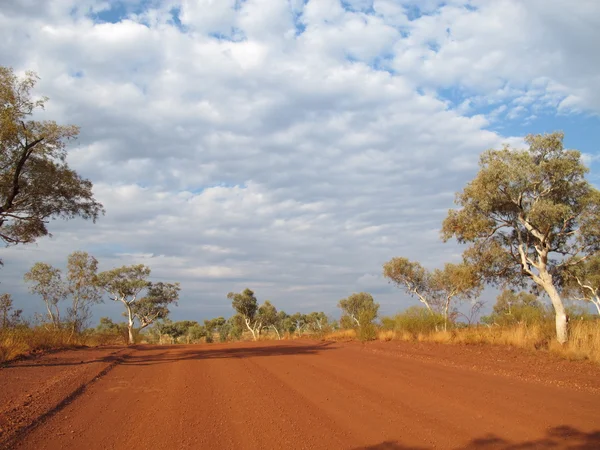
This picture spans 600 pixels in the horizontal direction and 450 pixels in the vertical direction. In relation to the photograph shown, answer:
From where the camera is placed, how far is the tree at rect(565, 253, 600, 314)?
19.2 metres

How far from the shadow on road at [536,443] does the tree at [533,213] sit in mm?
11655

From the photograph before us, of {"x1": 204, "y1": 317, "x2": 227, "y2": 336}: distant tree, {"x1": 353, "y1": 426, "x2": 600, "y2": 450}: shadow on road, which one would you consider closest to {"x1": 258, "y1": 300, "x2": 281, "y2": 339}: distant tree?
{"x1": 204, "y1": 317, "x2": 227, "y2": 336}: distant tree

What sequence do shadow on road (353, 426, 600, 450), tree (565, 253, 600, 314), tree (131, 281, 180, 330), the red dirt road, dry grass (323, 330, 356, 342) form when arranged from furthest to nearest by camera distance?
tree (131, 281, 180, 330) → dry grass (323, 330, 356, 342) → tree (565, 253, 600, 314) → the red dirt road → shadow on road (353, 426, 600, 450)

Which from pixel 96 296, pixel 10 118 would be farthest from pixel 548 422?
pixel 96 296

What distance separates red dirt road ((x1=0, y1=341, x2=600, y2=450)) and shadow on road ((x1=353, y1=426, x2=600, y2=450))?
0.04 feet

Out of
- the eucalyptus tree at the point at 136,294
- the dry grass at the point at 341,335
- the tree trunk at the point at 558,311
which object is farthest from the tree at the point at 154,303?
the tree trunk at the point at 558,311

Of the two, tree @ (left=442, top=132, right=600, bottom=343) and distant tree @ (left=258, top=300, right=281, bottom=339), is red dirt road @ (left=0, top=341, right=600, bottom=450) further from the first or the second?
distant tree @ (left=258, top=300, right=281, bottom=339)

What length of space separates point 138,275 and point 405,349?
34194 mm

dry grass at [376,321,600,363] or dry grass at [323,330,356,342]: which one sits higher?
dry grass at [376,321,600,363]

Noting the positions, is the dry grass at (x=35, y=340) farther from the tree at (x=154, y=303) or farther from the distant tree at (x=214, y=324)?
the distant tree at (x=214, y=324)

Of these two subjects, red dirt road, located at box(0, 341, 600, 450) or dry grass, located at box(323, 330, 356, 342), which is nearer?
red dirt road, located at box(0, 341, 600, 450)

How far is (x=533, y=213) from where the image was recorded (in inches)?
655

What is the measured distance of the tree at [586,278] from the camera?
1917cm

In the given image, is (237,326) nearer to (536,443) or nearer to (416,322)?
(416,322)
